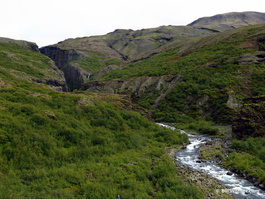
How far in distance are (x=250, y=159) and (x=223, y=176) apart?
4946 millimetres

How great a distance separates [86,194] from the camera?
14219 millimetres

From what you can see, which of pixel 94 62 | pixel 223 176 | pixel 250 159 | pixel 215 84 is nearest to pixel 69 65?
pixel 94 62

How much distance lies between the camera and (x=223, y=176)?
61.9 ft

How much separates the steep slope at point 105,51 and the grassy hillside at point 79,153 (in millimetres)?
79617

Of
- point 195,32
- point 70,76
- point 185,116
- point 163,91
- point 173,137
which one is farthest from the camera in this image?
point 195,32

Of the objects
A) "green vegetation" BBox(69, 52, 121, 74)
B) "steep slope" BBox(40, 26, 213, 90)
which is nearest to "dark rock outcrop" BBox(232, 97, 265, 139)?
"steep slope" BBox(40, 26, 213, 90)

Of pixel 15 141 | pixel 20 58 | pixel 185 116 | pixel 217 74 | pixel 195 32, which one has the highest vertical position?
pixel 195 32

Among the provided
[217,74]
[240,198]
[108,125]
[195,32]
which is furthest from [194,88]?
[195,32]

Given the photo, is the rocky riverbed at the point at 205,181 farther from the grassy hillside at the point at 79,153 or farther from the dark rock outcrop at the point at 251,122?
the dark rock outcrop at the point at 251,122

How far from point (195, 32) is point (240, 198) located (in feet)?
608

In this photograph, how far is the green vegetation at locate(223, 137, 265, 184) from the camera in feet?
59.4

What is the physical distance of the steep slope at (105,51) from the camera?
387ft

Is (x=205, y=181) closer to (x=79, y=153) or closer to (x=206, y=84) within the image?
(x=79, y=153)

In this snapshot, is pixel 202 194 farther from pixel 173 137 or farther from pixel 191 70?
pixel 191 70
